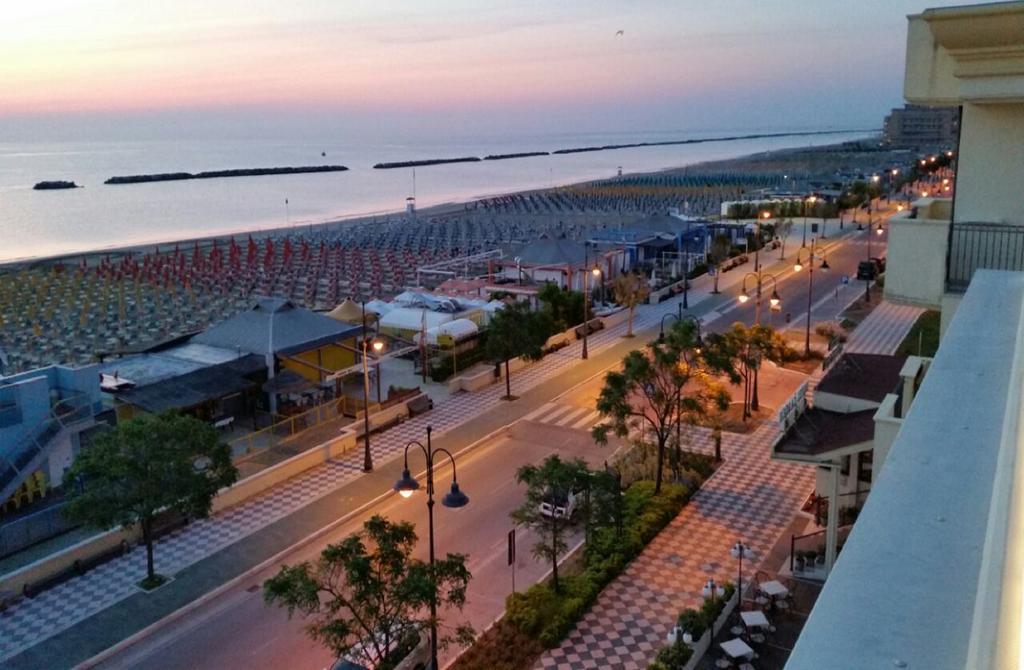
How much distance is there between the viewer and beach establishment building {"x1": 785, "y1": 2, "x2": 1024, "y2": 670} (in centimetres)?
236

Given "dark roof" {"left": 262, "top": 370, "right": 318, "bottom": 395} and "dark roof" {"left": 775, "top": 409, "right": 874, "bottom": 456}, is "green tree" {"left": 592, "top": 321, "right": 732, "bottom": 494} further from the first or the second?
"dark roof" {"left": 262, "top": 370, "right": 318, "bottom": 395}

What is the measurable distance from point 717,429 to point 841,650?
14916mm

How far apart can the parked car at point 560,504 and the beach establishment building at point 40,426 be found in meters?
9.52

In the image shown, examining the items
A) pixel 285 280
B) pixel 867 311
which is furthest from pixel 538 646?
pixel 285 280

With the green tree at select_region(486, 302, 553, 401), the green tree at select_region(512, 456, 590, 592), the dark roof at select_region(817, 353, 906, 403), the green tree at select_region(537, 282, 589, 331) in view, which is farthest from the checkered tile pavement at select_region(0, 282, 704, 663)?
the dark roof at select_region(817, 353, 906, 403)

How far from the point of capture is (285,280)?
4256cm

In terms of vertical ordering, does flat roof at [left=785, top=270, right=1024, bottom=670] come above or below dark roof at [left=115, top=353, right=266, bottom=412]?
above

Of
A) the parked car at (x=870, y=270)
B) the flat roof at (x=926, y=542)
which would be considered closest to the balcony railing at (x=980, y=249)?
the flat roof at (x=926, y=542)

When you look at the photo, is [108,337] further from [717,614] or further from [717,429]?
[717,614]

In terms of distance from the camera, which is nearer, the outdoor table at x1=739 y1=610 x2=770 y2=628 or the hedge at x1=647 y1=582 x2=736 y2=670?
the hedge at x1=647 y1=582 x2=736 y2=670

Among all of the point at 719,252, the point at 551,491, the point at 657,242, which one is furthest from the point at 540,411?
the point at 657,242

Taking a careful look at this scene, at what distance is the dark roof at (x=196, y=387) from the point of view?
17828 mm

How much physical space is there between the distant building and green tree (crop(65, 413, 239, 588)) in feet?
526

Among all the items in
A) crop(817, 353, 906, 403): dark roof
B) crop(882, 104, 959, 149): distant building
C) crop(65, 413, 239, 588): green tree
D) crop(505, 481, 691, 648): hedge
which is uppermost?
crop(882, 104, 959, 149): distant building
